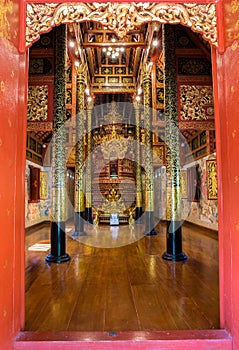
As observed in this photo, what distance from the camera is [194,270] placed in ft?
11.3

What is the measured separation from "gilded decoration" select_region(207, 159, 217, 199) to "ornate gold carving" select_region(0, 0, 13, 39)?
19.3 ft

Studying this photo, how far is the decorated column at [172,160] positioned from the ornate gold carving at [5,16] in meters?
3.02

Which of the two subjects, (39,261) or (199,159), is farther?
(199,159)

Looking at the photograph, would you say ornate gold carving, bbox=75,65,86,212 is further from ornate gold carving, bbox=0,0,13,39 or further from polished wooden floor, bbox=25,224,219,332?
ornate gold carving, bbox=0,0,13,39

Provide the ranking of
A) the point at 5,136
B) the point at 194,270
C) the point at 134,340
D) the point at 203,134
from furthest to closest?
the point at 203,134 → the point at 194,270 → the point at 134,340 → the point at 5,136

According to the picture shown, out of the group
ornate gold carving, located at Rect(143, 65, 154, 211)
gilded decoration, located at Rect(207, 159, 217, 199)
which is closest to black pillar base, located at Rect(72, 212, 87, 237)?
ornate gold carving, located at Rect(143, 65, 154, 211)

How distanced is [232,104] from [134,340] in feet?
5.62

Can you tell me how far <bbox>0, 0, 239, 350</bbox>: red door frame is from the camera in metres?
1.60

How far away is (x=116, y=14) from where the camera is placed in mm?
1826

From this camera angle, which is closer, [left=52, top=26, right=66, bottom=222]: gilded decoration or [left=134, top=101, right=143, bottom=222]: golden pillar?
[left=52, top=26, right=66, bottom=222]: gilded decoration

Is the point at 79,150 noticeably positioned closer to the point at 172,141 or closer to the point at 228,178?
the point at 172,141

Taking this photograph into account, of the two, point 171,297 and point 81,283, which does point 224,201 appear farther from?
point 81,283

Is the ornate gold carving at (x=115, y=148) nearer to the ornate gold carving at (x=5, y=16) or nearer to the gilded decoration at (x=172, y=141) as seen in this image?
the gilded decoration at (x=172, y=141)

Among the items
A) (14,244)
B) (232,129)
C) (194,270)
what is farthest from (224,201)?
(194,270)
